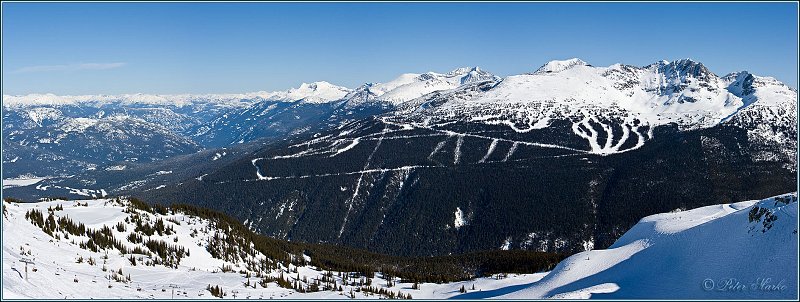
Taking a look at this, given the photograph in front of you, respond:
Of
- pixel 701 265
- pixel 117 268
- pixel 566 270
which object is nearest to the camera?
pixel 701 265

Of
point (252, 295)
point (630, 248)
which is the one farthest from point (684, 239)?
point (252, 295)

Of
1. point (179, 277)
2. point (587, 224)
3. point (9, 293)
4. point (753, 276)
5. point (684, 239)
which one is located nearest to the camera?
point (9, 293)

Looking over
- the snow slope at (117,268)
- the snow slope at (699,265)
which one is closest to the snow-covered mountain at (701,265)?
the snow slope at (699,265)

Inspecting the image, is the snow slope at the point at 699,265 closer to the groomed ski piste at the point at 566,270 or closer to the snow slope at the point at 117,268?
the groomed ski piste at the point at 566,270

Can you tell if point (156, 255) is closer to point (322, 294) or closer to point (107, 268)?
point (107, 268)

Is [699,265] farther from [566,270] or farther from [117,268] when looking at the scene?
[117,268]

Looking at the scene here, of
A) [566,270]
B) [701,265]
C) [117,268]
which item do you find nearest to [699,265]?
[701,265]
